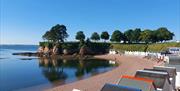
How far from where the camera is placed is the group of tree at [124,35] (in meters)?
84.2

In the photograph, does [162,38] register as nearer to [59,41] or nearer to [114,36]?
[114,36]

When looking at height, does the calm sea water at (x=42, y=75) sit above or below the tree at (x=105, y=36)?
below

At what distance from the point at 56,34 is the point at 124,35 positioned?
31031 millimetres

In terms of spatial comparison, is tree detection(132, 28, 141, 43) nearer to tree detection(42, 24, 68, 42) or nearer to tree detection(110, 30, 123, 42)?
tree detection(110, 30, 123, 42)

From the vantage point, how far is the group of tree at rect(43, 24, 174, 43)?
84250 millimetres

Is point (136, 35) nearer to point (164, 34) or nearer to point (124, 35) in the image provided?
point (124, 35)

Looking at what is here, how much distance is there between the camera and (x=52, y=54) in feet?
264

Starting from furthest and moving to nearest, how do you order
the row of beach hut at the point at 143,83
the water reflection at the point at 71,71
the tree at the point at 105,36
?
the tree at the point at 105,36, the water reflection at the point at 71,71, the row of beach hut at the point at 143,83

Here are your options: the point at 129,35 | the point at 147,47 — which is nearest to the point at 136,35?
the point at 129,35

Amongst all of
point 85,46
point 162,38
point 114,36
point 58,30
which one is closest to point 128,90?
point 85,46

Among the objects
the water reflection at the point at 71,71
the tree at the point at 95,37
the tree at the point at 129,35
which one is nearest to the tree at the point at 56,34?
the tree at the point at 95,37

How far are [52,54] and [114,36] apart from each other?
3175 centimetres

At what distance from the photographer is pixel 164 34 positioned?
273 ft

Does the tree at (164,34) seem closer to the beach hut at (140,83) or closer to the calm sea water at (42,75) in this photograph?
the calm sea water at (42,75)
